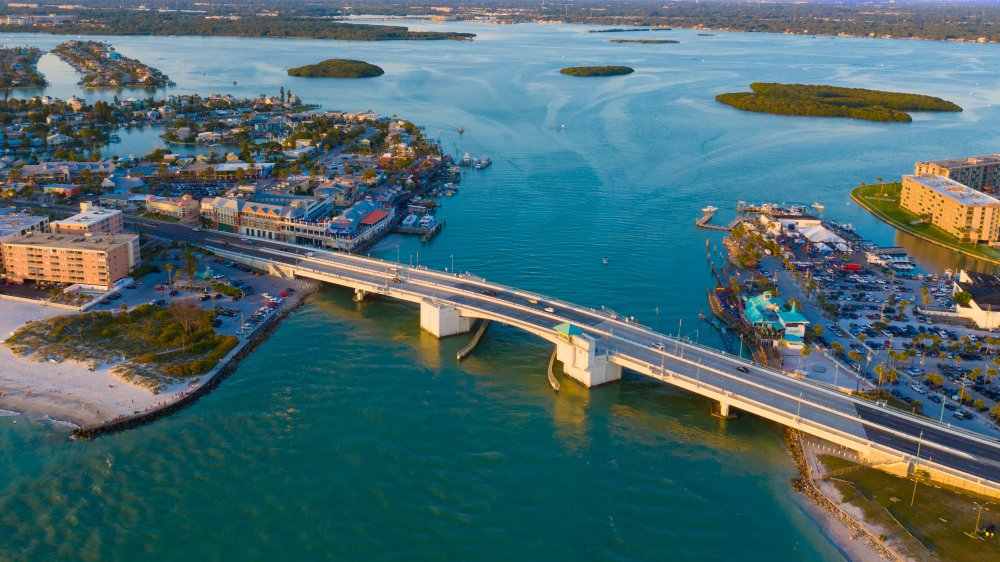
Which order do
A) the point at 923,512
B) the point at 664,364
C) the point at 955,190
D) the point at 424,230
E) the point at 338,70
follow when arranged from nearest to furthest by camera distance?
the point at 923,512
the point at 664,364
the point at 424,230
the point at 955,190
the point at 338,70

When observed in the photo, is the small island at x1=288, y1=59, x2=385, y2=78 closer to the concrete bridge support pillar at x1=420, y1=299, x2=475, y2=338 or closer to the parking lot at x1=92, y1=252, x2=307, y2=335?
the parking lot at x1=92, y1=252, x2=307, y2=335

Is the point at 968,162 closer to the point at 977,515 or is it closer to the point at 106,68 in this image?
the point at 977,515

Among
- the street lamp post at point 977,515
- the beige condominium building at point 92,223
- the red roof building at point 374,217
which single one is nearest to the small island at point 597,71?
the red roof building at point 374,217

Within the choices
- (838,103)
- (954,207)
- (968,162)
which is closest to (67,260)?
(954,207)

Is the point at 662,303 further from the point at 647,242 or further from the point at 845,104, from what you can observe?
the point at 845,104

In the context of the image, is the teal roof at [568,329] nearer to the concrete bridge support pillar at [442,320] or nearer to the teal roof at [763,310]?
the concrete bridge support pillar at [442,320]
